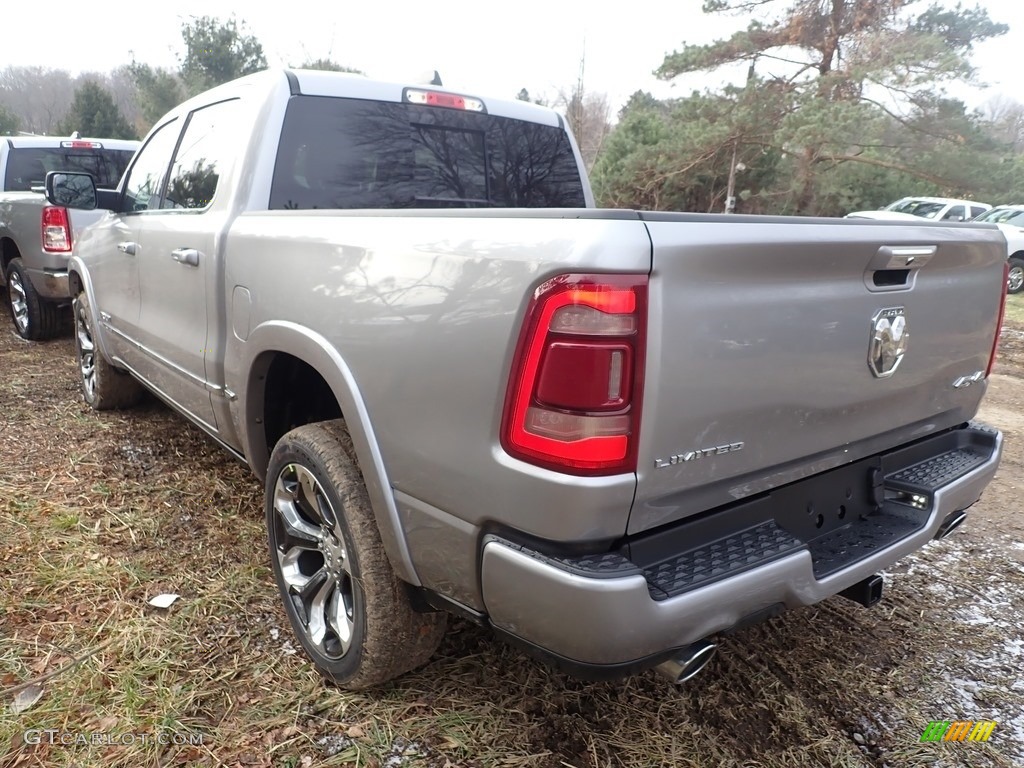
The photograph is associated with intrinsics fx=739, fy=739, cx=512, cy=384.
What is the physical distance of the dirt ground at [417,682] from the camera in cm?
212

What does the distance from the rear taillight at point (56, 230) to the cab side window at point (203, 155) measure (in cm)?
318

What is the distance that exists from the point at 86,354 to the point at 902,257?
4.89 metres

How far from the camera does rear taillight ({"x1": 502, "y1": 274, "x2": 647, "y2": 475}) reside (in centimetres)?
152

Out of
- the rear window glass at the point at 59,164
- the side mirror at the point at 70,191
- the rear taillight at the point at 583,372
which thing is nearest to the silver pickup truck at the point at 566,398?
the rear taillight at the point at 583,372

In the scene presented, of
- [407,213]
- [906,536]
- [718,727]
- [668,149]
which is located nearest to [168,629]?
[407,213]

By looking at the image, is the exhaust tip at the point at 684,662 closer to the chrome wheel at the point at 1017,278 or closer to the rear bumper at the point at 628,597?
the rear bumper at the point at 628,597

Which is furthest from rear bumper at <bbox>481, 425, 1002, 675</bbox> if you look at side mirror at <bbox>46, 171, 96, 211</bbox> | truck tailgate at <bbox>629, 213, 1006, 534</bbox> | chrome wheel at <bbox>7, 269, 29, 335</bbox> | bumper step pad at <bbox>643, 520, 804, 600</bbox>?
chrome wheel at <bbox>7, 269, 29, 335</bbox>

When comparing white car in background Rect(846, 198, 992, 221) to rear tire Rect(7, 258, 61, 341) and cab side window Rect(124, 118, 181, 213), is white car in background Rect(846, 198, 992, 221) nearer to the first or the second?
rear tire Rect(7, 258, 61, 341)

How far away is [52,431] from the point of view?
175 inches

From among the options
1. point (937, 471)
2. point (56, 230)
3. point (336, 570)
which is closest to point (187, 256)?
point (336, 570)

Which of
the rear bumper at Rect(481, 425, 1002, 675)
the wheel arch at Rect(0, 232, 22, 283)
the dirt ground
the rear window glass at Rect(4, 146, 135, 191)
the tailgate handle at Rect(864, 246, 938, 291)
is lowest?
the dirt ground

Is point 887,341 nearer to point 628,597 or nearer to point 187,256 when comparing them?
point 628,597

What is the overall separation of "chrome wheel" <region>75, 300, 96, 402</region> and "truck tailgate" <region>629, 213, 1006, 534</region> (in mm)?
4343

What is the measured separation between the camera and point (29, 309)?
6.62 meters
